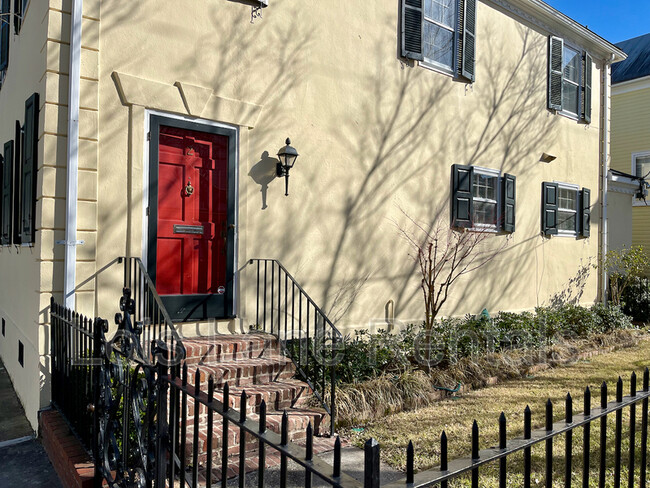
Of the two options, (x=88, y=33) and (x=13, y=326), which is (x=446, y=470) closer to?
(x=88, y=33)

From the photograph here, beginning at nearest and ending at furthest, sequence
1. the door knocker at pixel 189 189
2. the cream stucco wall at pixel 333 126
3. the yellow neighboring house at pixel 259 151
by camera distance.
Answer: the yellow neighboring house at pixel 259 151
the cream stucco wall at pixel 333 126
the door knocker at pixel 189 189

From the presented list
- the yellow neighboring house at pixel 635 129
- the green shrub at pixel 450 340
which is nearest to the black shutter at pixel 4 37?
the green shrub at pixel 450 340

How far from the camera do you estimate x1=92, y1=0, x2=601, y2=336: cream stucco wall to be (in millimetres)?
4723

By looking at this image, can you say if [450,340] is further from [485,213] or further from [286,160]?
[286,160]

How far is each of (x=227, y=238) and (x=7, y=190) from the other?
10.1 feet

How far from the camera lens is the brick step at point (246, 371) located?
170 inches

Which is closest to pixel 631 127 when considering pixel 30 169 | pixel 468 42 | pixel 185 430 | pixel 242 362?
pixel 468 42

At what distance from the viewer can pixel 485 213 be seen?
8438mm

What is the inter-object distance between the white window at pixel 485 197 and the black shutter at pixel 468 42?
63.4 inches

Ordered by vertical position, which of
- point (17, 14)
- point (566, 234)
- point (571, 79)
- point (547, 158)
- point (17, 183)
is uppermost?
point (571, 79)

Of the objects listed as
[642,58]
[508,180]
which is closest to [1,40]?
[508,180]

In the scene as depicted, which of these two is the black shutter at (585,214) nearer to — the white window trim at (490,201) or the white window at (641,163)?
the white window trim at (490,201)

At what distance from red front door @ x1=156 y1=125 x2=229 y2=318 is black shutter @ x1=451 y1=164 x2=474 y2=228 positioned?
3.99 metres

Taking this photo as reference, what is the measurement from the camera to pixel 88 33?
14.6 ft
